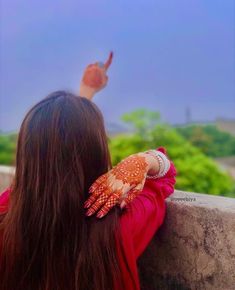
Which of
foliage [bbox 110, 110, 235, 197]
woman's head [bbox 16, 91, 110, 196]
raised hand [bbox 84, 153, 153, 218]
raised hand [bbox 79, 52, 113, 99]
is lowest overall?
foliage [bbox 110, 110, 235, 197]

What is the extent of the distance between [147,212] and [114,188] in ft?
0.50

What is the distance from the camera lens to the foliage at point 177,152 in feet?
16.7

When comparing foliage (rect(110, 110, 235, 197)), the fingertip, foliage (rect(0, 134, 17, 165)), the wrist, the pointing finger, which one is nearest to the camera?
the fingertip

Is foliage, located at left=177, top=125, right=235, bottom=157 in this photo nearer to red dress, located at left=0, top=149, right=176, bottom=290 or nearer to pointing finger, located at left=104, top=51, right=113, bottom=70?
pointing finger, located at left=104, top=51, right=113, bottom=70

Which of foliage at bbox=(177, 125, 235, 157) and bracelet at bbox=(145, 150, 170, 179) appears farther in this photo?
foliage at bbox=(177, 125, 235, 157)

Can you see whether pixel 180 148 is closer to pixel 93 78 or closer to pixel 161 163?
pixel 93 78

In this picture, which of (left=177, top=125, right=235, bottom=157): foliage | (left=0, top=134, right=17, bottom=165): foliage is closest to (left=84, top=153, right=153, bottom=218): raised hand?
(left=0, top=134, right=17, bottom=165): foliage

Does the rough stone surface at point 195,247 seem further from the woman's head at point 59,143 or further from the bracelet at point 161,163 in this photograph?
the woman's head at point 59,143

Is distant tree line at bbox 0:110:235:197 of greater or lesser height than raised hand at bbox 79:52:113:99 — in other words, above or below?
below

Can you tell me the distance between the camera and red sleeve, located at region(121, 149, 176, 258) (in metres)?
1.36

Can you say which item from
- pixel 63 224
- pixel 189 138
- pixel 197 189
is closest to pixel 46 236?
pixel 63 224

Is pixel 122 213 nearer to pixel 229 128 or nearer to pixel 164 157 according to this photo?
pixel 164 157

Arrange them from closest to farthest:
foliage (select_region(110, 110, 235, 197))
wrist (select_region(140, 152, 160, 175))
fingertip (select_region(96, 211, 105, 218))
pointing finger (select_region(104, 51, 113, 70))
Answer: fingertip (select_region(96, 211, 105, 218)) < wrist (select_region(140, 152, 160, 175)) < pointing finger (select_region(104, 51, 113, 70)) < foliage (select_region(110, 110, 235, 197))

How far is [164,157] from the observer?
151 cm
